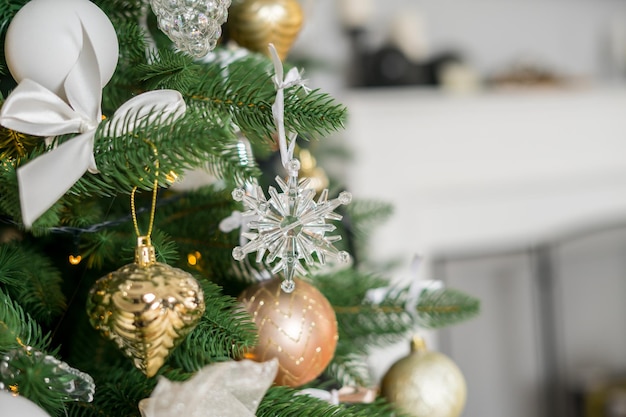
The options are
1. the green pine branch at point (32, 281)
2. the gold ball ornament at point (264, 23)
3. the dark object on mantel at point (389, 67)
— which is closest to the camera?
the green pine branch at point (32, 281)

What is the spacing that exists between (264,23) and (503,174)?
53.4 inches

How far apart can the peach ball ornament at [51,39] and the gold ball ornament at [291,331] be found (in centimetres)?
15

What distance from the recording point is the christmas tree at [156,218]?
296 mm

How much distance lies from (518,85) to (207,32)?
1.55 metres

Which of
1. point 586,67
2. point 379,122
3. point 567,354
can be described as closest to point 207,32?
point 379,122

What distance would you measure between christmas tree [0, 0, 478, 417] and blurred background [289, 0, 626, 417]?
1.12m

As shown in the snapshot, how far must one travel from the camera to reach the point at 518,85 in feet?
5.76

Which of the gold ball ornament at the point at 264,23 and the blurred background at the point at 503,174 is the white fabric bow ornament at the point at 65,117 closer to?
the gold ball ornament at the point at 264,23

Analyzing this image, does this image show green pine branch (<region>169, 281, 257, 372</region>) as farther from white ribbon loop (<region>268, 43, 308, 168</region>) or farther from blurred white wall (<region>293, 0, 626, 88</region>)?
→ blurred white wall (<region>293, 0, 626, 88</region>)

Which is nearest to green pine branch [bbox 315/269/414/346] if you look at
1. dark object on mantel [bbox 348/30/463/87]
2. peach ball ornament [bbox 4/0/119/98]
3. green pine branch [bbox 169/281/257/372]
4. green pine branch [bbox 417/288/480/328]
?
green pine branch [bbox 417/288/480/328]

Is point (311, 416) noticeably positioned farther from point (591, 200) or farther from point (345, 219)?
point (591, 200)

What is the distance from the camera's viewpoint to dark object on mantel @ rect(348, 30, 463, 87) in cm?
160

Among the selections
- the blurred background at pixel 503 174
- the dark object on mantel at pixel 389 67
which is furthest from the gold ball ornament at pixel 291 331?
the dark object on mantel at pixel 389 67

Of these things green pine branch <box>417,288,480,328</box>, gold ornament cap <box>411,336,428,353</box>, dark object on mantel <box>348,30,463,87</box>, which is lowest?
gold ornament cap <box>411,336,428,353</box>
